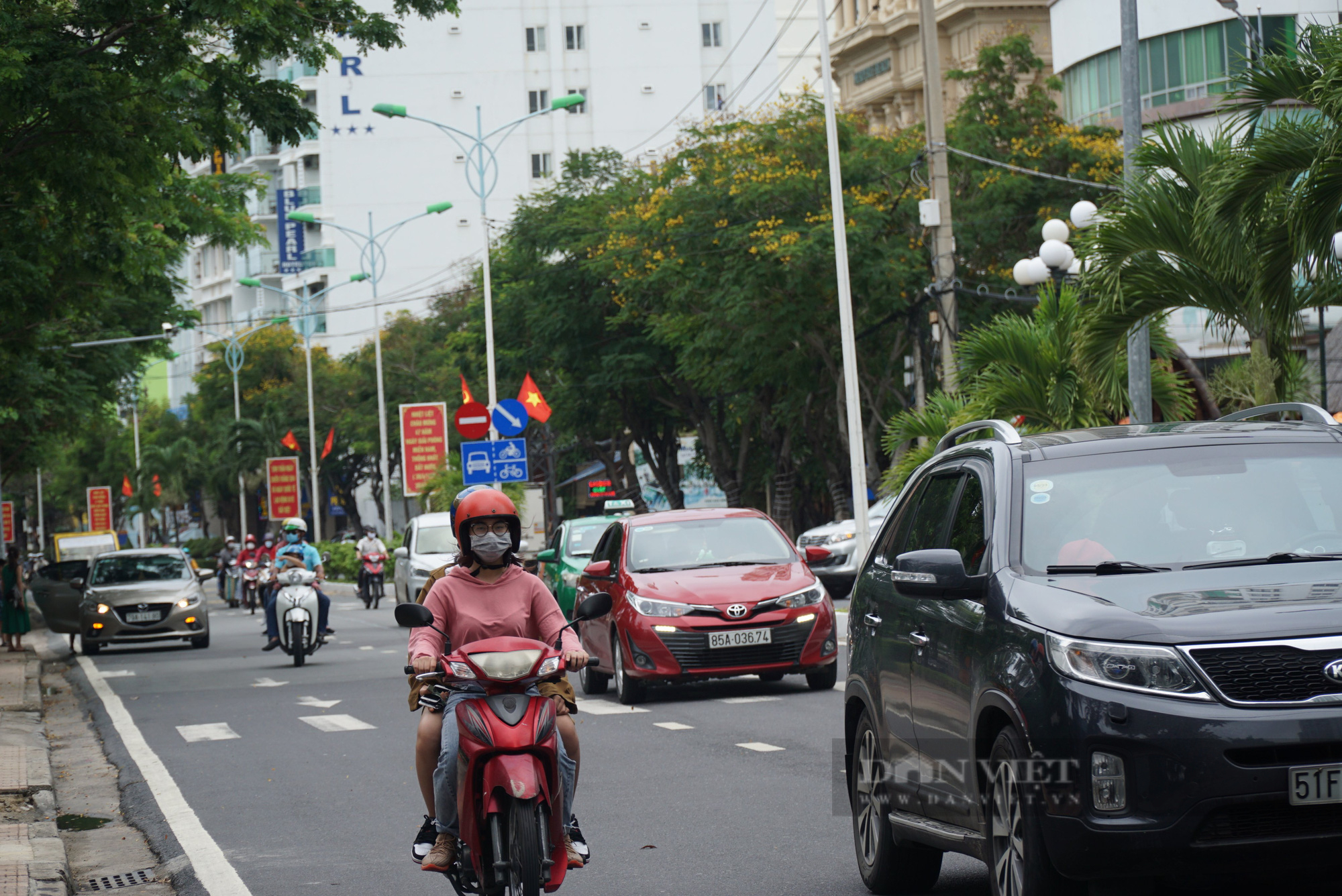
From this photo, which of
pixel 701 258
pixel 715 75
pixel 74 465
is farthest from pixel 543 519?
pixel 74 465

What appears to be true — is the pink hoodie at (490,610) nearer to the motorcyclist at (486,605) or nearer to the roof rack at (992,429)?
the motorcyclist at (486,605)

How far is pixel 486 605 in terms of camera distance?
250 inches

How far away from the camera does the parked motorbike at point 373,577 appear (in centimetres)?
3859

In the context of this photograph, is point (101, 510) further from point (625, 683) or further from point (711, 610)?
point (711, 610)

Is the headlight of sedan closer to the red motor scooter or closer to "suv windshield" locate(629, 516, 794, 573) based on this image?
"suv windshield" locate(629, 516, 794, 573)

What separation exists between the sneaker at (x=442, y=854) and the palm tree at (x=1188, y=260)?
28.5 feet

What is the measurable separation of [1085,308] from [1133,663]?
10451 mm

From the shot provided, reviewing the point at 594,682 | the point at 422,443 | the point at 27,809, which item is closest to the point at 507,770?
the point at 27,809

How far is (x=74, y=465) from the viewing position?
380ft

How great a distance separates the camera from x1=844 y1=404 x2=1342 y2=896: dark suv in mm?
4703

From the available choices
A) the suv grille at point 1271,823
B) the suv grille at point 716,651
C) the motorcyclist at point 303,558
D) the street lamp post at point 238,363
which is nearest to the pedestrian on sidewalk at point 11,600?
the motorcyclist at point 303,558

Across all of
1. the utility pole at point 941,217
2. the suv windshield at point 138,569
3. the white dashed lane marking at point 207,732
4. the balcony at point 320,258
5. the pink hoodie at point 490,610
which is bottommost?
the white dashed lane marking at point 207,732

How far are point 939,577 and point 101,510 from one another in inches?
3658

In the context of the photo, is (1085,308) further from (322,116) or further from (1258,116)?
(322,116)
